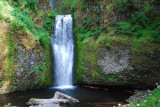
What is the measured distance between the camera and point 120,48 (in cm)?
980

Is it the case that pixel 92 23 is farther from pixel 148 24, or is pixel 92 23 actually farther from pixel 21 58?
pixel 21 58

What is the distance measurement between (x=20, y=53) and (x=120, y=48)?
8047 millimetres

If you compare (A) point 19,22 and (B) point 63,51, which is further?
(B) point 63,51

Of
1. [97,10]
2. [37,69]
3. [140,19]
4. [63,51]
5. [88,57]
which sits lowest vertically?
[37,69]

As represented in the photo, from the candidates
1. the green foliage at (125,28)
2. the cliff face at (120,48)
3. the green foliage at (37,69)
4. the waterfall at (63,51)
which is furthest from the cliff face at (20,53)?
the green foliage at (125,28)

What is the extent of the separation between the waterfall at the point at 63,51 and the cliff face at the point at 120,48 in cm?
89

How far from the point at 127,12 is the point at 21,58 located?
974cm

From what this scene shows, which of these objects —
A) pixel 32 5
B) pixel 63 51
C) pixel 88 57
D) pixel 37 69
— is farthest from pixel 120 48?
pixel 32 5

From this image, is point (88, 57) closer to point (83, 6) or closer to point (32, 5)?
point (83, 6)

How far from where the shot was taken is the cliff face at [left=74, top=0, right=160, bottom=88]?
9.06 metres

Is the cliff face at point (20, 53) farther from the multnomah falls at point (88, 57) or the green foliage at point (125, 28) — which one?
the green foliage at point (125, 28)

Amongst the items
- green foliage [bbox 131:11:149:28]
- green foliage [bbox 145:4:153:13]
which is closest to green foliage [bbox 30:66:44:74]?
green foliage [bbox 131:11:149:28]

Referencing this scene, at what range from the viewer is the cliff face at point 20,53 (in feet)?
29.6

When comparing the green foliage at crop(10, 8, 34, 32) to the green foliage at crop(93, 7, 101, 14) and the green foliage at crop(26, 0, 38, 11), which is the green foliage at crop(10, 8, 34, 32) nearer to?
the green foliage at crop(26, 0, 38, 11)
